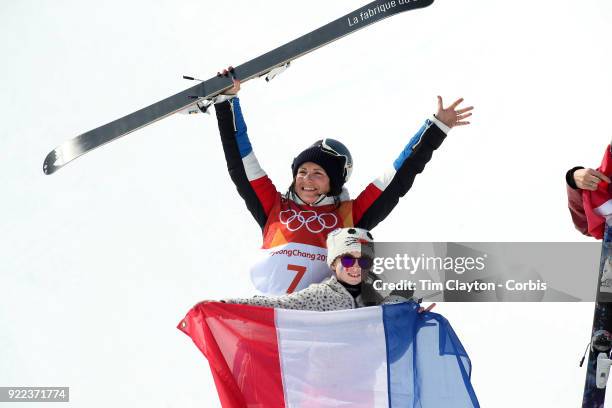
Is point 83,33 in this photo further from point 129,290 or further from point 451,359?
point 451,359

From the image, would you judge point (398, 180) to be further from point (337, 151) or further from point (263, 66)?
point (263, 66)

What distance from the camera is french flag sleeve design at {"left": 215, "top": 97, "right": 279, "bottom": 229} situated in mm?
5109

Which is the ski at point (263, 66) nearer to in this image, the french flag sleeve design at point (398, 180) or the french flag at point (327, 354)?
the french flag sleeve design at point (398, 180)

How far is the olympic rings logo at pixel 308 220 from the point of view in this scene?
4.95 m

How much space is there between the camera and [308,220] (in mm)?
4973

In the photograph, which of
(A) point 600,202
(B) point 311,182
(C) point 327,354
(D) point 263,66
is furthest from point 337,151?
(A) point 600,202

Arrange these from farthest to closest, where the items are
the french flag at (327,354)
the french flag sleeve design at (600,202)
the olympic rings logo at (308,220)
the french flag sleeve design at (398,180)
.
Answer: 1. the french flag sleeve design at (398,180)
2. the olympic rings logo at (308,220)
3. the french flag sleeve design at (600,202)
4. the french flag at (327,354)

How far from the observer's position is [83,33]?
31.9 feet

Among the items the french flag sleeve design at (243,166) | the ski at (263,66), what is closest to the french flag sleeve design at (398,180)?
the french flag sleeve design at (243,166)

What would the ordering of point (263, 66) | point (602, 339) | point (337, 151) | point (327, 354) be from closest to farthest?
1. point (327, 354)
2. point (602, 339)
3. point (337, 151)
4. point (263, 66)

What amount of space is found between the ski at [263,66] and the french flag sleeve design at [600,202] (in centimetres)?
145

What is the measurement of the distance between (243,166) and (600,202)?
1.73 metres

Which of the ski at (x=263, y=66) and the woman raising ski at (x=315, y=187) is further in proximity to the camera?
the ski at (x=263, y=66)

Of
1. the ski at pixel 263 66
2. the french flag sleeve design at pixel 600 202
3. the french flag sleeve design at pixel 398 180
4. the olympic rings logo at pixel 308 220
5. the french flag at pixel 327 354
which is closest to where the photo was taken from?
the french flag at pixel 327 354
